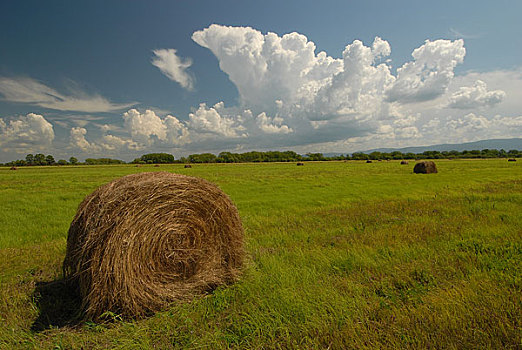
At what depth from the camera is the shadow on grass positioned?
3.58 m

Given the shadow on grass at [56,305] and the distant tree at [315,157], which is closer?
the shadow on grass at [56,305]

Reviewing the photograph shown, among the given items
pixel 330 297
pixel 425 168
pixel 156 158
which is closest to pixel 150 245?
pixel 330 297

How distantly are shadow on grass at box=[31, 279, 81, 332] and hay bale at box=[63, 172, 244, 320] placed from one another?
20cm

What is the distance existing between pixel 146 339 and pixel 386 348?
117 inches

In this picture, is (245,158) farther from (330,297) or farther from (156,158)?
(330,297)

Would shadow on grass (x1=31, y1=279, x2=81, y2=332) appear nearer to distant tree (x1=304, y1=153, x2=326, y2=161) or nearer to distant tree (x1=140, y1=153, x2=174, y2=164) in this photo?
distant tree (x1=140, y1=153, x2=174, y2=164)

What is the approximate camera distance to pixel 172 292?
4191mm

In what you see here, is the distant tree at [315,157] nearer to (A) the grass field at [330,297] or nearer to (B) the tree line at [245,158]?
(B) the tree line at [245,158]

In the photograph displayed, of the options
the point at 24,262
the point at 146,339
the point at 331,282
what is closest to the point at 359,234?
the point at 331,282

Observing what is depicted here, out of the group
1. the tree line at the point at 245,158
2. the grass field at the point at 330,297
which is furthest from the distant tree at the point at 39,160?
the grass field at the point at 330,297

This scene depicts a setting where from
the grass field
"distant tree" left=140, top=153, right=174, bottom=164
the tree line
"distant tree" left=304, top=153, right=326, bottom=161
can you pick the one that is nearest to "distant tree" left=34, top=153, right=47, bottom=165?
the tree line

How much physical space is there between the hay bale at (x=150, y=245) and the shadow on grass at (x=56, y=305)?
0.65ft

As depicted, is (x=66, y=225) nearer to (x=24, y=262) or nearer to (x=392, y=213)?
(x=24, y=262)

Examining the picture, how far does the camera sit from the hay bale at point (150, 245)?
12.3 ft
